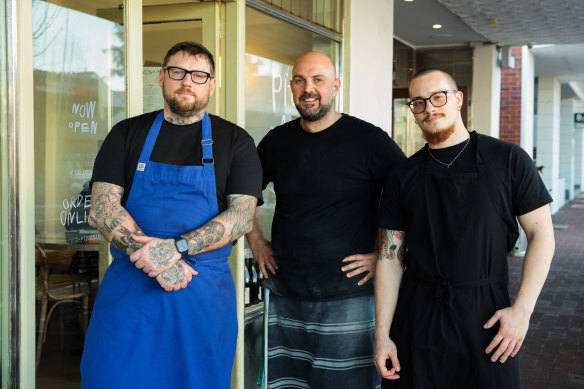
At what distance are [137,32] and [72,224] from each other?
93 cm

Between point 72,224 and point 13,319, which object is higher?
point 72,224

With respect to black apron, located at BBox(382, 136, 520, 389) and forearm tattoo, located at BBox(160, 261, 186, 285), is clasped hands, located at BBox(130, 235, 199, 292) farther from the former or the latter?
black apron, located at BBox(382, 136, 520, 389)

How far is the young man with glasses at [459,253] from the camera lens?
227 centimetres

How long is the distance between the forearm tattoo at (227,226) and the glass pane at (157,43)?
1.63 metres

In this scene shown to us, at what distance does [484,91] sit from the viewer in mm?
10344

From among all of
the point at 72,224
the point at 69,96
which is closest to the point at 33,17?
the point at 69,96

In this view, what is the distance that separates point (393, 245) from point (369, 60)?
3082 mm

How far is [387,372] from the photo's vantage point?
8.07ft

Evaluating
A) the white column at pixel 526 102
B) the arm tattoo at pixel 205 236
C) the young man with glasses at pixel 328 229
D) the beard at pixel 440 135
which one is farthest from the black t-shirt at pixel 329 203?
the white column at pixel 526 102

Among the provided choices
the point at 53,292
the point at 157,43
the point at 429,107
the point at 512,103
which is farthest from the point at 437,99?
the point at 512,103

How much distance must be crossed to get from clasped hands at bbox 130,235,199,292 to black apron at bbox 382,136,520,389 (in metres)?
0.84

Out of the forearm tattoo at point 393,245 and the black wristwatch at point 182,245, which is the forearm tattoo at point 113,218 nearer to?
the black wristwatch at point 182,245

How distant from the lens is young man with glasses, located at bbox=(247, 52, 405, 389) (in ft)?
9.55

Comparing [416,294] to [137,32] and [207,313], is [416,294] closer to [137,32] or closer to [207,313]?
[207,313]
